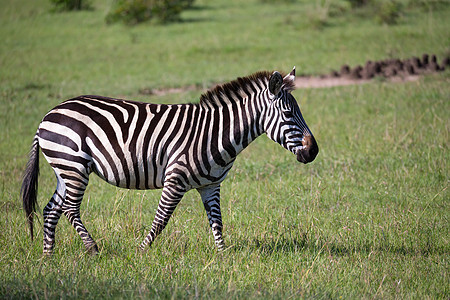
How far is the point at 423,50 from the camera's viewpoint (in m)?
19.3

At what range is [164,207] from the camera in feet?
17.7

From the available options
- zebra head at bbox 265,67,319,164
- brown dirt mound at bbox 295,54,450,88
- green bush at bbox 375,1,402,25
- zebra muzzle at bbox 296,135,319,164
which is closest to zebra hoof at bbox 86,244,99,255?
zebra head at bbox 265,67,319,164

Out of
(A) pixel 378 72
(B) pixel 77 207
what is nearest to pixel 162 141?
(B) pixel 77 207

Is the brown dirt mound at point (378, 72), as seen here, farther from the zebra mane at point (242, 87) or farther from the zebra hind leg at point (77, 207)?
the zebra hind leg at point (77, 207)

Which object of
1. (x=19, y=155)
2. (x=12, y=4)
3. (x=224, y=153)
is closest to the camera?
(x=224, y=153)

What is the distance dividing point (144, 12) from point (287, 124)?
71.3 ft

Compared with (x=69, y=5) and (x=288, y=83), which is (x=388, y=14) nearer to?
(x=69, y=5)

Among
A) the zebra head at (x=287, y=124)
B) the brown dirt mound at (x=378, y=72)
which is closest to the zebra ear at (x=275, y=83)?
the zebra head at (x=287, y=124)

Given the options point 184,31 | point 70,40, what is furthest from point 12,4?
point 184,31

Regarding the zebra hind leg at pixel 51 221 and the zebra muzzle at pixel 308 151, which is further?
the zebra hind leg at pixel 51 221

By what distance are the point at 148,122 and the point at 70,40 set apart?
1900cm

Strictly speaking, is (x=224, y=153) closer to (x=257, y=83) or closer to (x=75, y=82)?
(x=257, y=83)

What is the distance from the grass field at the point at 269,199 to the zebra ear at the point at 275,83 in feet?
5.46

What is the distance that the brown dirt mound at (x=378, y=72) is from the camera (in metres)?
16.2
